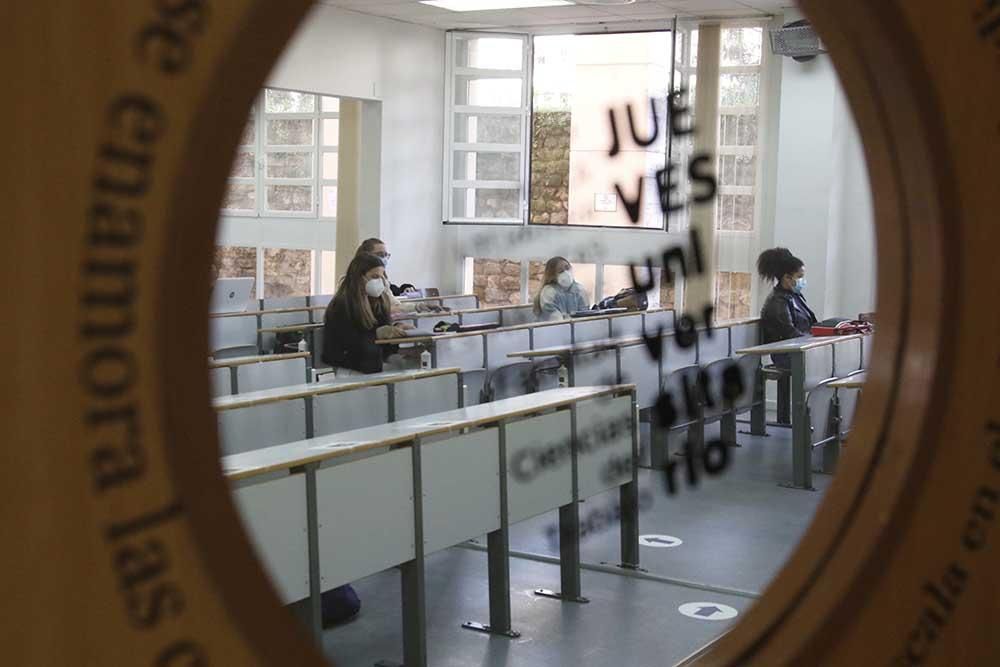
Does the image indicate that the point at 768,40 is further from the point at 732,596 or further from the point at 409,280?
the point at 732,596

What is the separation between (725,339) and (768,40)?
3072mm

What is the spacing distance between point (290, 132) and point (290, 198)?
0.71 metres

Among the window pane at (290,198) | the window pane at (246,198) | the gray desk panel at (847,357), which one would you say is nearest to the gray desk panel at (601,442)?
the gray desk panel at (847,357)

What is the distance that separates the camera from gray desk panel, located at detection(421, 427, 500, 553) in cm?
423

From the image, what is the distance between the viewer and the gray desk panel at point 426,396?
5.75 metres

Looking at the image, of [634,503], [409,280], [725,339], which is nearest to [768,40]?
[725,339]

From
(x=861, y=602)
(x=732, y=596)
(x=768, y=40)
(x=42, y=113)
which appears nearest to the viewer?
(x=42, y=113)

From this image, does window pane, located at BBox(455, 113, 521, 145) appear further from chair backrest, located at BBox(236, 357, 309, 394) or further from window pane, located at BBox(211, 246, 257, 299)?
chair backrest, located at BBox(236, 357, 309, 394)

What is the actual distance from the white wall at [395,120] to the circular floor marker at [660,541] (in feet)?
21.4

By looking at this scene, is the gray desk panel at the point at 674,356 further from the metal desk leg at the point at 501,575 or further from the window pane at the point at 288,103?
the window pane at the point at 288,103

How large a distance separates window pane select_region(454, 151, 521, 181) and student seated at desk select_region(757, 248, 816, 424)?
13.5 feet

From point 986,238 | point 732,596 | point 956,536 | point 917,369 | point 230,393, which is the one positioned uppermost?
point 986,238

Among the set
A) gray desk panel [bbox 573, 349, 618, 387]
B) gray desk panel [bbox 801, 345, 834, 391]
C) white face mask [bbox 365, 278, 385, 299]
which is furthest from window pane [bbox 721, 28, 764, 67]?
white face mask [bbox 365, 278, 385, 299]

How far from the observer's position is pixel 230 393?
588cm
